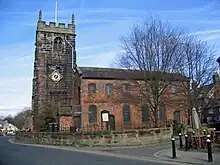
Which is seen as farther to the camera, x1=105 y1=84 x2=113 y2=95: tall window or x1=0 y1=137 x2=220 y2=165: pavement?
x1=105 y1=84 x2=113 y2=95: tall window

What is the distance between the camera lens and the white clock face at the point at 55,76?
54475 mm

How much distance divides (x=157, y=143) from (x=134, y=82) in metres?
8.63

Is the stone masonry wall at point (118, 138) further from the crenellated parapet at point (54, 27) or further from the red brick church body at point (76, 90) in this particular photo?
the crenellated parapet at point (54, 27)

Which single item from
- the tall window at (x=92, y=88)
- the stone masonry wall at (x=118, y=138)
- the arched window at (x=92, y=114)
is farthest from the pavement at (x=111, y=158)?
the tall window at (x=92, y=88)

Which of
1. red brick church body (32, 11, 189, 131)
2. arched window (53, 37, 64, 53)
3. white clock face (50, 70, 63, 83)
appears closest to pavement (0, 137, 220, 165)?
red brick church body (32, 11, 189, 131)

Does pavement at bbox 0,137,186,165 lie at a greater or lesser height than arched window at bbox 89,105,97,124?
lesser

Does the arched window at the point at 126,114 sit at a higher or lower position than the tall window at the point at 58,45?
lower

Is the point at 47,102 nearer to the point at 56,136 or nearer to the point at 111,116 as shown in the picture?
the point at 111,116

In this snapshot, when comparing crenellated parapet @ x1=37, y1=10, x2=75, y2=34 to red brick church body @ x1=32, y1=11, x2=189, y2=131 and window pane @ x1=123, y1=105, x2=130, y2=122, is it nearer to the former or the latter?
red brick church body @ x1=32, y1=11, x2=189, y2=131

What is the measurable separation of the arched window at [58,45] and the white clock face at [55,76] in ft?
12.4

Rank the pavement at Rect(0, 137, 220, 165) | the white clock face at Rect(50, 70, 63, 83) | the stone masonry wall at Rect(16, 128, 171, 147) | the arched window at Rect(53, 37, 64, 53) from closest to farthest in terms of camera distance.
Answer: the pavement at Rect(0, 137, 220, 165), the stone masonry wall at Rect(16, 128, 171, 147), the white clock face at Rect(50, 70, 63, 83), the arched window at Rect(53, 37, 64, 53)

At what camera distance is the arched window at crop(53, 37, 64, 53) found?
56.0 m

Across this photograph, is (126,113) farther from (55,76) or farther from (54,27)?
(54,27)

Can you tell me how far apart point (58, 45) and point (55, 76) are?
→ 18.6ft
